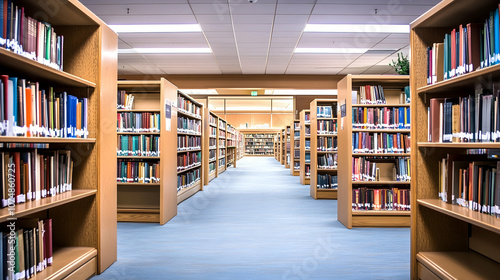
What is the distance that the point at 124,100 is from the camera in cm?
511

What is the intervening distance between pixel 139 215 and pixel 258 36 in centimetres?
465

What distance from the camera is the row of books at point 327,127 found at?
710 cm

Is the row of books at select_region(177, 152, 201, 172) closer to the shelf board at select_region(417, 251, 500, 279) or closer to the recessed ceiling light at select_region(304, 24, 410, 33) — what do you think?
the recessed ceiling light at select_region(304, 24, 410, 33)

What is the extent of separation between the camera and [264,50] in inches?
349

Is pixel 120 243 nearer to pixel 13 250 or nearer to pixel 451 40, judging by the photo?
pixel 13 250

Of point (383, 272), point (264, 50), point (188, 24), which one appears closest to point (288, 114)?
point (264, 50)

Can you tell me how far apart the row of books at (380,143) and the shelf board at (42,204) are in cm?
338

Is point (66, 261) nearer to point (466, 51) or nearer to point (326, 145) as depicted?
point (466, 51)

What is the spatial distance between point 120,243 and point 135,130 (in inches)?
Result: 71.0

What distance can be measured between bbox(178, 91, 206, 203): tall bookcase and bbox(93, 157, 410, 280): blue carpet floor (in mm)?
855

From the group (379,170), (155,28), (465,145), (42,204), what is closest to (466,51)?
(465,145)

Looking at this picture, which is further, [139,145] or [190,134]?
[190,134]

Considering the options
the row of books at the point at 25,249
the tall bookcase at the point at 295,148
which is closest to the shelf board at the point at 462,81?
the row of books at the point at 25,249

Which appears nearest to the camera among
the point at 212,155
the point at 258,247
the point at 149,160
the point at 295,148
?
the point at 258,247
